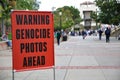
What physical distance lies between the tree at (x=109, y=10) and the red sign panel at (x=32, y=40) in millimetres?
46255

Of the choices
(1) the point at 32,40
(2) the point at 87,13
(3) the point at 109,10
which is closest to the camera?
(1) the point at 32,40

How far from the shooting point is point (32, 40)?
33.0 ft

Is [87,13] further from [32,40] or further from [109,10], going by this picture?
[32,40]

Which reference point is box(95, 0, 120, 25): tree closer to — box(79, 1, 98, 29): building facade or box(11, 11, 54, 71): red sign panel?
box(11, 11, 54, 71): red sign panel

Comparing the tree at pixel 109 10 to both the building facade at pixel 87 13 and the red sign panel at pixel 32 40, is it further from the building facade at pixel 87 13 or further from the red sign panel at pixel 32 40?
the building facade at pixel 87 13

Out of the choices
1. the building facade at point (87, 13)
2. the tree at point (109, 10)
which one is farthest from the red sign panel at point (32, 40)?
the building facade at point (87, 13)

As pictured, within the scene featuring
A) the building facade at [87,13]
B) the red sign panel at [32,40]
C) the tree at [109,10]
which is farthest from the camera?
the building facade at [87,13]

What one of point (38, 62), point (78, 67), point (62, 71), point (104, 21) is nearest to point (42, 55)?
point (38, 62)

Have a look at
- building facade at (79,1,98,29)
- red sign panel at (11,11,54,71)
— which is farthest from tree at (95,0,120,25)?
building facade at (79,1,98,29)

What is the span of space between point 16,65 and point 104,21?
167 ft

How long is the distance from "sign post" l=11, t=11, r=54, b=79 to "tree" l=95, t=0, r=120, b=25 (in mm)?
46255

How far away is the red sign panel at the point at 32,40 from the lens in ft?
32.4

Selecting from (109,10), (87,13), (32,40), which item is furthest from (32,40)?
(87,13)

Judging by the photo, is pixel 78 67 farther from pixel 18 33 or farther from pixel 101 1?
pixel 101 1
